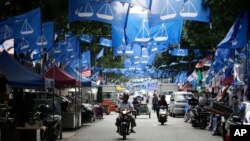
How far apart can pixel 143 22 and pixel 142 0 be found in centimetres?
496

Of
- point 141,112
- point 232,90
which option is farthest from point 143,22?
point 141,112

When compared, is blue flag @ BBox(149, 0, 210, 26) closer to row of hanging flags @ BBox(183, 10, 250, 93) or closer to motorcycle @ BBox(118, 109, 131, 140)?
row of hanging flags @ BBox(183, 10, 250, 93)

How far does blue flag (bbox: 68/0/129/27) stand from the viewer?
1750 centimetres

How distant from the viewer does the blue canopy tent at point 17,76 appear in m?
15.4

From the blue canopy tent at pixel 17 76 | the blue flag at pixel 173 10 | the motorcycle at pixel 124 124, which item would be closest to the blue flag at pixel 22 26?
the blue canopy tent at pixel 17 76

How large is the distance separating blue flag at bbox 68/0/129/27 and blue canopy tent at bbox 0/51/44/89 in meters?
2.56

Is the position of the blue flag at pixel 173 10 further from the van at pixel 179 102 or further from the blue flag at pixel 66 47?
the van at pixel 179 102

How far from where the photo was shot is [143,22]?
21.2 metres

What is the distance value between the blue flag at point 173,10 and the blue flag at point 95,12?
147cm

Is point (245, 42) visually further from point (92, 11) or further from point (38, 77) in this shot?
point (38, 77)

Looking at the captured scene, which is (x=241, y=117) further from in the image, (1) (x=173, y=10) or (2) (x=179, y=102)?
(2) (x=179, y=102)

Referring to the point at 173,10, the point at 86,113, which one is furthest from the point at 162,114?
the point at 173,10

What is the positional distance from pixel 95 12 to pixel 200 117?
12239mm

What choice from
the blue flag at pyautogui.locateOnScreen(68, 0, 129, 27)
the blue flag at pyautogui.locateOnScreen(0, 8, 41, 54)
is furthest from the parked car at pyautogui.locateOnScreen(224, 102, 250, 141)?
the blue flag at pyautogui.locateOnScreen(0, 8, 41, 54)
